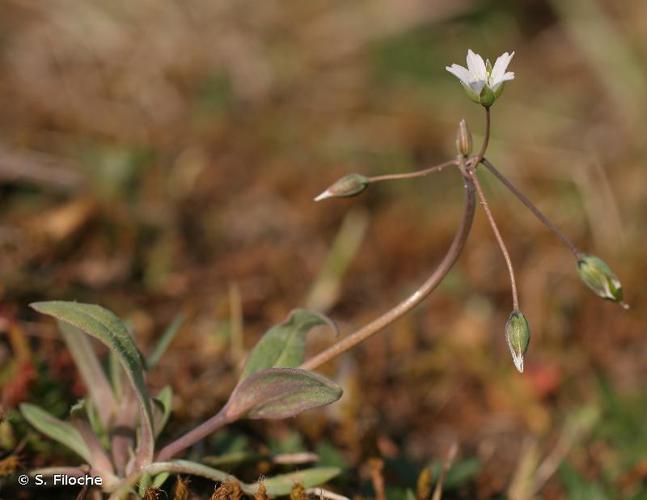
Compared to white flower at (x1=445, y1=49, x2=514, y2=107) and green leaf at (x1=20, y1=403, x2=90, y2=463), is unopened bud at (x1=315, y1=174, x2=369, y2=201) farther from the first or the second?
green leaf at (x1=20, y1=403, x2=90, y2=463)

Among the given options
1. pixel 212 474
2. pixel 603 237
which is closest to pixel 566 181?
pixel 603 237

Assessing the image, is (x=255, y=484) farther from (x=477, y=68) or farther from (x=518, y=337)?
(x=477, y=68)

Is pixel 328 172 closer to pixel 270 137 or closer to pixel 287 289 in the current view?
pixel 270 137

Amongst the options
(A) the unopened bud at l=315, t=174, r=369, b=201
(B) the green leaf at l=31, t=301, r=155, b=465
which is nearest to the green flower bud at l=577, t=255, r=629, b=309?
(A) the unopened bud at l=315, t=174, r=369, b=201

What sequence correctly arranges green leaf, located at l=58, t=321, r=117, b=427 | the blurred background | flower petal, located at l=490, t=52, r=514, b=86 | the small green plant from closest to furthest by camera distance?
flower petal, located at l=490, t=52, r=514, b=86, the small green plant, green leaf, located at l=58, t=321, r=117, b=427, the blurred background

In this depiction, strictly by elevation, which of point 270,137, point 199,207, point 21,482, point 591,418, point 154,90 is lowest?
point 591,418

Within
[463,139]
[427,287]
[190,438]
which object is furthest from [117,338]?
[463,139]

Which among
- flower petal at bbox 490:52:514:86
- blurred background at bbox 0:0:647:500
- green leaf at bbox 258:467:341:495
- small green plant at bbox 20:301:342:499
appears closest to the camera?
flower petal at bbox 490:52:514:86
